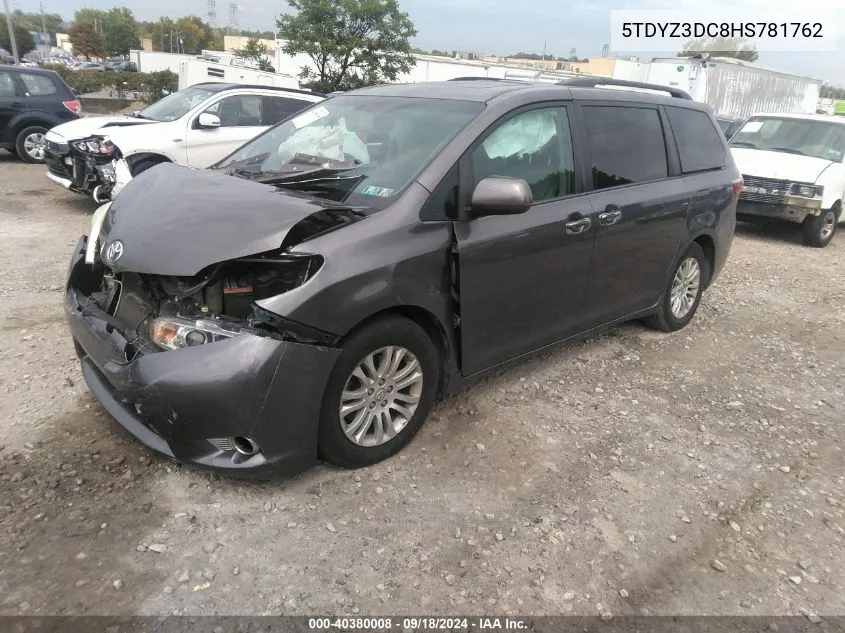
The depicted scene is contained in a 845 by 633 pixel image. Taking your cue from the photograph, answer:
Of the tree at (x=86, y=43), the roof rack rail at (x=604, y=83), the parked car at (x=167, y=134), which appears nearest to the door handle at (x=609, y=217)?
the roof rack rail at (x=604, y=83)

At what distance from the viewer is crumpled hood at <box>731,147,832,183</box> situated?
29.2ft

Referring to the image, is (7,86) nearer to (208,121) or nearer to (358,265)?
(208,121)

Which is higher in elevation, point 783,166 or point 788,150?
point 788,150

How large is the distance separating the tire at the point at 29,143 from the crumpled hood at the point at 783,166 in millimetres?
11610

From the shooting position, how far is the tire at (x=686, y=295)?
4883 mm

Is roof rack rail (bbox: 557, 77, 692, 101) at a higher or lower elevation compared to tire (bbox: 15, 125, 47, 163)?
higher

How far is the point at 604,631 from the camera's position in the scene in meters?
2.28

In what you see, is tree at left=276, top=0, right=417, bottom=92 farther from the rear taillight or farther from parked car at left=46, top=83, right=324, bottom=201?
parked car at left=46, top=83, right=324, bottom=201

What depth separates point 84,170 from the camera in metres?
7.67

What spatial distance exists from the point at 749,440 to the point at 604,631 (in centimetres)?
192

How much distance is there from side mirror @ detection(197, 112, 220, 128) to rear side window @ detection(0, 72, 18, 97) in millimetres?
5111

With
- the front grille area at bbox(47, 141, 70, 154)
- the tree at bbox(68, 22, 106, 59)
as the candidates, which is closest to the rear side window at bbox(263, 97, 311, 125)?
the front grille area at bbox(47, 141, 70, 154)

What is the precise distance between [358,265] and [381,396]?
0.67 metres

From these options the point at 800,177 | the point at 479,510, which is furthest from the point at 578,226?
the point at 800,177
